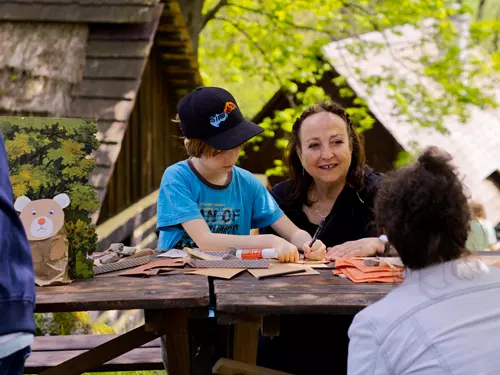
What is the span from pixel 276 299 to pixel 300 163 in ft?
5.49

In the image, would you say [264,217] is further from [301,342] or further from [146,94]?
[146,94]

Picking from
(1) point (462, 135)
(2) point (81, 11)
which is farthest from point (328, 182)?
(1) point (462, 135)

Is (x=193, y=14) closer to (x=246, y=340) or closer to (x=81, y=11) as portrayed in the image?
(x=81, y=11)

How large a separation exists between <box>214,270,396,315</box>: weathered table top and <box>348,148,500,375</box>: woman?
1.43ft

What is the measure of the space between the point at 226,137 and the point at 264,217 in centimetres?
52

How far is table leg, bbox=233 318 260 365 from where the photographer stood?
2.80 meters

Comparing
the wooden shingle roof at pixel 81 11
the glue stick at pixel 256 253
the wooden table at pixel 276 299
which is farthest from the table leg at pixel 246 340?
the wooden shingle roof at pixel 81 11

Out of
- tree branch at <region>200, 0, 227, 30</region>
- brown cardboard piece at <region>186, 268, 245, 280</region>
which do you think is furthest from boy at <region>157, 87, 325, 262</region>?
tree branch at <region>200, 0, 227, 30</region>

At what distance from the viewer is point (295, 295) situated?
255cm

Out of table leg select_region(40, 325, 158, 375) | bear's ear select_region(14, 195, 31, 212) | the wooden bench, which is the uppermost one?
bear's ear select_region(14, 195, 31, 212)

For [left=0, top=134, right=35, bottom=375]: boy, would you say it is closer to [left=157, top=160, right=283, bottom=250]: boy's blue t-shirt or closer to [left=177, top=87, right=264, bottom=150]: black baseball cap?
[left=157, top=160, right=283, bottom=250]: boy's blue t-shirt

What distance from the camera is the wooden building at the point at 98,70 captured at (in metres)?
6.51

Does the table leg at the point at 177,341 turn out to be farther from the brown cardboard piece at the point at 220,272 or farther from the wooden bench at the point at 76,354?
the wooden bench at the point at 76,354

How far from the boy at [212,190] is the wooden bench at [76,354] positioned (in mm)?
656
